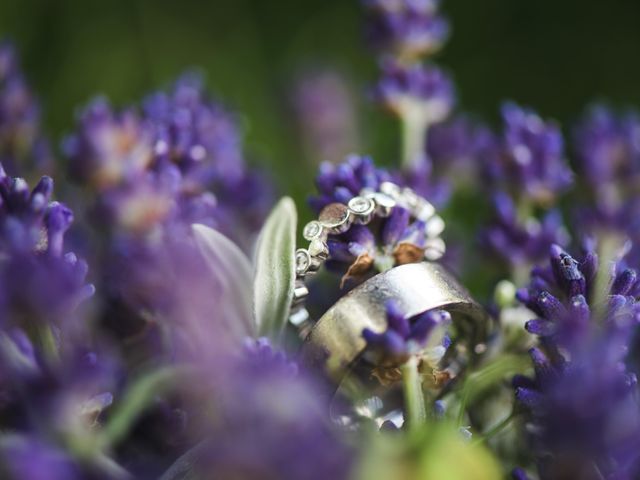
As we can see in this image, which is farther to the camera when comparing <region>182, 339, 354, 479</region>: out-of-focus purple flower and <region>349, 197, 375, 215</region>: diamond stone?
<region>349, 197, 375, 215</region>: diamond stone

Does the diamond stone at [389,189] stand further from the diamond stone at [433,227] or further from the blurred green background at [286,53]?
the blurred green background at [286,53]

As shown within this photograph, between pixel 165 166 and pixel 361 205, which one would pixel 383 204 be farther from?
pixel 165 166

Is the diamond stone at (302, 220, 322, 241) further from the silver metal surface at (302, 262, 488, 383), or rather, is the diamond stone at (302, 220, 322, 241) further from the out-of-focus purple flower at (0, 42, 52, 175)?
the out-of-focus purple flower at (0, 42, 52, 175)

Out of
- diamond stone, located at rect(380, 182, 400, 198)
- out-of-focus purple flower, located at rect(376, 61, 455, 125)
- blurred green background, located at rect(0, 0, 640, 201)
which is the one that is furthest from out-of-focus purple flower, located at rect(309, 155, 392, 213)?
blurred green background, located at rect(0, 0, 640, 201)

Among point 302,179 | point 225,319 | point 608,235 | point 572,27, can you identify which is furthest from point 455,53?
point 225,319

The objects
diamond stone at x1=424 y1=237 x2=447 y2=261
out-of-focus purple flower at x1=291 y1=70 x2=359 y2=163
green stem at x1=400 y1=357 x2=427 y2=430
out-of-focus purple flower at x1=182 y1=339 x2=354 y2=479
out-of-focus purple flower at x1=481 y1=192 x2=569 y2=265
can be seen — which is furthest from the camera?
out-of-focus purple flower at x1=291 y1=70 x2=359 y2=163

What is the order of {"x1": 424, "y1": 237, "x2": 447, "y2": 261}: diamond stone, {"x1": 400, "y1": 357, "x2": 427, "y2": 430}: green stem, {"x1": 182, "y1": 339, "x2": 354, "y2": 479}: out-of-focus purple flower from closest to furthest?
1. {"x1": 182, "y1": 339, "x2": 354, "y2": 479}: out-of-focus purple flower
2. {"x1": 400, "y1": 357, "x2": 427, "y2": 430}: green stem
3. {"x1": 424, "y1": 237, "x2": 447, "y2": 261}: diamond stone
